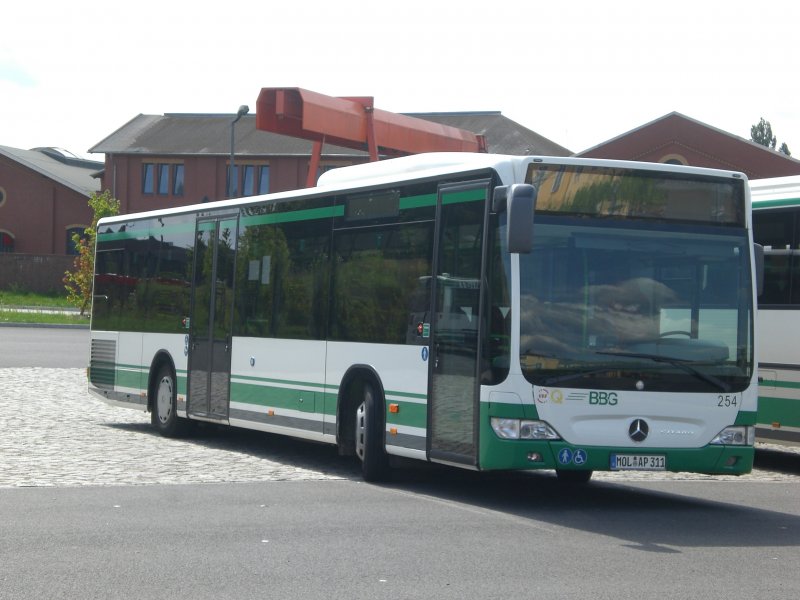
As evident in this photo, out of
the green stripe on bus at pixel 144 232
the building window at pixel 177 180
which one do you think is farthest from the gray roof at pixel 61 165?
the green stripe on bus at pixel 144 232

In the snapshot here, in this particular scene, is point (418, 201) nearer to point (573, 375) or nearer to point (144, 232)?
point (573, 375)

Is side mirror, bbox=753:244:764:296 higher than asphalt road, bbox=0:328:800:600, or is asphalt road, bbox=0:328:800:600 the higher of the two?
side mirror, bbox=753:244:764:296

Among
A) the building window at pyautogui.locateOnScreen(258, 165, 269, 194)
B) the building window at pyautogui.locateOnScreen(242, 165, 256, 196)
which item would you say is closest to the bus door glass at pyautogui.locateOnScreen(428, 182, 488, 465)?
the building window at pyautogui.locateOnScreen(258, 165, 269, 194)

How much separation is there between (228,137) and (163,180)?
462 cm

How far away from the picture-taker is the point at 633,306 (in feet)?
38.2

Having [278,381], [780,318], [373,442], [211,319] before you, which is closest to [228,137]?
[211,319]

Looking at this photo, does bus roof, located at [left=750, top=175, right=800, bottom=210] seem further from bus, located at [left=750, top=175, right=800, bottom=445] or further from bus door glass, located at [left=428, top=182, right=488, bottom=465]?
bus door glass, located at [left=428, top=182, right=488, bottom=465]

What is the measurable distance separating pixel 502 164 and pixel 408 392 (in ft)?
7.89

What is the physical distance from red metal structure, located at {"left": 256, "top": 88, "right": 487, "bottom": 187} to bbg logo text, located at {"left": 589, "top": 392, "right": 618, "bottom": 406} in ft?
42.6

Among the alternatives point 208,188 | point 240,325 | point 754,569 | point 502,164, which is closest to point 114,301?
point 240,325

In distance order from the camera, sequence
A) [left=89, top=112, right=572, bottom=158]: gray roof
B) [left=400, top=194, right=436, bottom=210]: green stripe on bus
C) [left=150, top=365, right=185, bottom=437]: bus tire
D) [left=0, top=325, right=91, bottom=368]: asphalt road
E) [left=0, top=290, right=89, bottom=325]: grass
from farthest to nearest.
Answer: [left=89, top=112, right=572, bottom=158]: gray roof, [left=0, top=290, right=89, bottom=325]: grass, [left=0, top=325, right=91, bottom=368]: asphalt road, [left=150, top=365, right=185, bottom=437]: bus tire, [left=400, top=194, right=436, bottom=210]: green stripe on bus

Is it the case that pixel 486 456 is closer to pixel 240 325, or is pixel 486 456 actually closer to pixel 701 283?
pixel 701 283

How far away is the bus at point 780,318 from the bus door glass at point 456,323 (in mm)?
4963

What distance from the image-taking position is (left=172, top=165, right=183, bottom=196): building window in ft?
268
